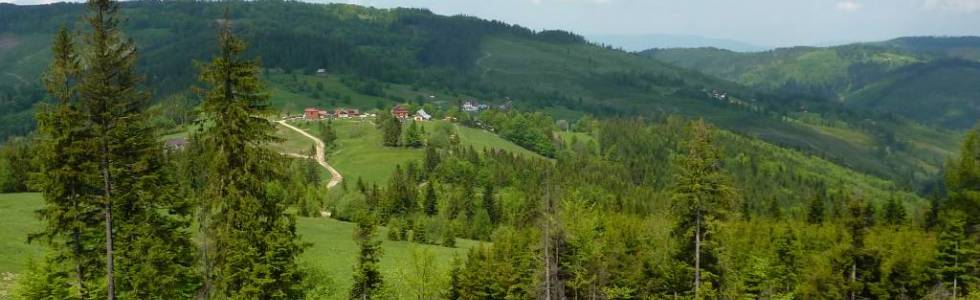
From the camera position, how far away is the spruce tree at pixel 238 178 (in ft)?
91.8

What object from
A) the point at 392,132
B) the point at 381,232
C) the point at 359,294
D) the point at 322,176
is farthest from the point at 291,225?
the point at 392,132

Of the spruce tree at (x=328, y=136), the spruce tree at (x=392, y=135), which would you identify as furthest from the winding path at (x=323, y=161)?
the spruce tree at (x=392, y=135)

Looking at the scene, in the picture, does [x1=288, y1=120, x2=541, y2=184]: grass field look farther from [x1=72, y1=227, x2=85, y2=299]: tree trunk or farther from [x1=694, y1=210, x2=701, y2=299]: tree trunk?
[x1=72, y1=227, x2=85, y2=299]: tree trunk

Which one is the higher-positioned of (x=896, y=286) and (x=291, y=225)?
(x=291, y=225)

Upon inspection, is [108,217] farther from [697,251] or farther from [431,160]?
[431,160]

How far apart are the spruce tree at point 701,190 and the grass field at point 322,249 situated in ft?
71.2

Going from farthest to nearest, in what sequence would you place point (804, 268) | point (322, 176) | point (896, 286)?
point (322, 176), point (804, 268), point (896, 286)

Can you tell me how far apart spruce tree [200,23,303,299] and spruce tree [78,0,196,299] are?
2.67 meters

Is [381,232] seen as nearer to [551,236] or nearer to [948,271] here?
[551,236]

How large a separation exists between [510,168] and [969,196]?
380 ft

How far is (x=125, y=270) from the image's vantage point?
30.9 metres

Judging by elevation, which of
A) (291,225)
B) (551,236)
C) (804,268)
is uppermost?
(291,225)

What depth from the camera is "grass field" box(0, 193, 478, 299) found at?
160 ft

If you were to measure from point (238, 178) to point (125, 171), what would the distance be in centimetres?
476
